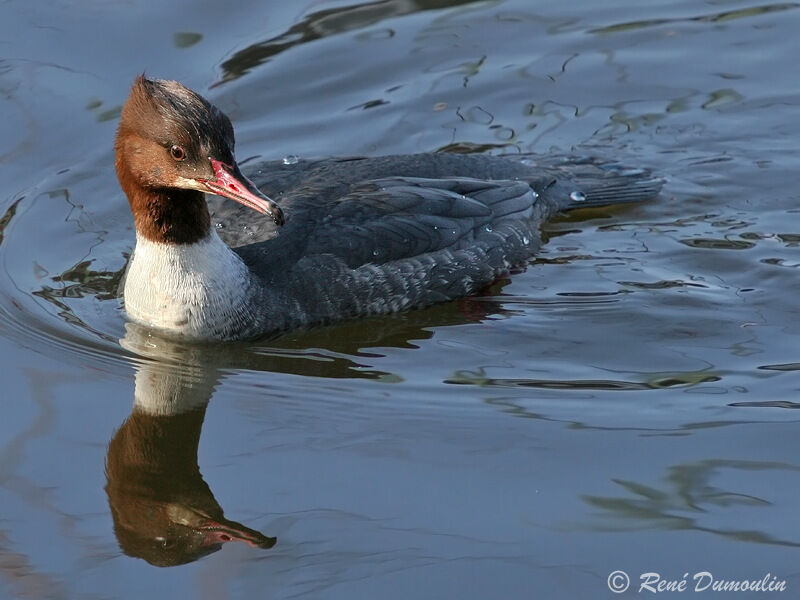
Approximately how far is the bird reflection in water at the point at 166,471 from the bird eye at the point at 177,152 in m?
1.28

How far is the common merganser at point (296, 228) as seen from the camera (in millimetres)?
7547

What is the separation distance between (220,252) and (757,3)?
6.43 meters

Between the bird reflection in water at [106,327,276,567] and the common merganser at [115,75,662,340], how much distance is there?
1.20 ft

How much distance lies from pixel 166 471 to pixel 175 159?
5.77ft

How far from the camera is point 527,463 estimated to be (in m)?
6.86

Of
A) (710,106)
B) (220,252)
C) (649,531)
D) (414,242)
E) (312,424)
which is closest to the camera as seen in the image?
(649,531)

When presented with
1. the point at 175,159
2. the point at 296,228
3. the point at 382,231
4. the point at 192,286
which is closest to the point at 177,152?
the point at 175,159

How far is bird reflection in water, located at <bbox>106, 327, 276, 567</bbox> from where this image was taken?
635 centimetres

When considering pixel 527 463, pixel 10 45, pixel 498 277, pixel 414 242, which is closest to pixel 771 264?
pixel 498 277

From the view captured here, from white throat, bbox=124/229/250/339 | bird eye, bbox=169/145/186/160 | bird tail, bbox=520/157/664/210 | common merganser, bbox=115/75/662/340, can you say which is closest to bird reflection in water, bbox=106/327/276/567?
white throat, bbox=124/229/250/339

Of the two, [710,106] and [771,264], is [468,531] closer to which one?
[771,264]

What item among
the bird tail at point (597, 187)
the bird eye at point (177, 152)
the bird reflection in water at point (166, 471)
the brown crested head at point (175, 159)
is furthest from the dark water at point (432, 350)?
the bird eye at point (177, 152)

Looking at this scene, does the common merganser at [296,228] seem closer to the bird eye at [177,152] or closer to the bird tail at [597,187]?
the bird eye at [177,152]

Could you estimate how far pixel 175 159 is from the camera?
7516 mm
